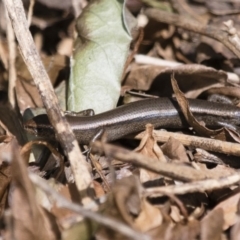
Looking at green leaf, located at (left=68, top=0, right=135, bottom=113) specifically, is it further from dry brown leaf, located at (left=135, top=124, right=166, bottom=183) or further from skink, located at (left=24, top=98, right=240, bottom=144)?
dry brown leaf, located at (left=135, top=124, right=166, bottom=183)

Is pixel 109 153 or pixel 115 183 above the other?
pixel 109 153

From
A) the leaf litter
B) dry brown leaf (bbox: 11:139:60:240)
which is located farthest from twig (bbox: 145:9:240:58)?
dry brown leaf (bbox: 11:139:60:240)

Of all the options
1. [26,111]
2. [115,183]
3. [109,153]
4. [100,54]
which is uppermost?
[109,153]

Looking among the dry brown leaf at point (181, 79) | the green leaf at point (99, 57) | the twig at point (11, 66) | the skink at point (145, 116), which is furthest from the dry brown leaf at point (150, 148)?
the twig at point (11, 66)

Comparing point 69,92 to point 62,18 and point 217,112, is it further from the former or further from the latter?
point 62,18

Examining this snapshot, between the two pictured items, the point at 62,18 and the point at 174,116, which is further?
the point at 62,18

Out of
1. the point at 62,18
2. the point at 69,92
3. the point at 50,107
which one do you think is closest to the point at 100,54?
the point at 69,92
